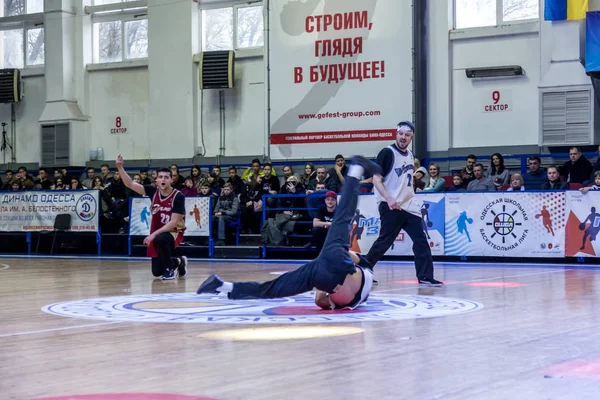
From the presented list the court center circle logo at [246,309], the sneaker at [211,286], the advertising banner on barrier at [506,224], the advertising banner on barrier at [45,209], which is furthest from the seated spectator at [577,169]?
the sneaker at [211,286]

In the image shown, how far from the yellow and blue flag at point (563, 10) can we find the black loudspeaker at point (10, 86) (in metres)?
15.3

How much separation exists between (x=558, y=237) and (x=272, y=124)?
28.8 feet

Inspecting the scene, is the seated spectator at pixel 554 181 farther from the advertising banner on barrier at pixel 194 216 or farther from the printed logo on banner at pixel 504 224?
the advertising banner on barrier at pixel 194 216

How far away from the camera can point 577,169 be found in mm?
16906

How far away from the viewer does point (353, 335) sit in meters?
6.38

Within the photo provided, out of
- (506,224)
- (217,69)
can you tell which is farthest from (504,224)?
(217,69)

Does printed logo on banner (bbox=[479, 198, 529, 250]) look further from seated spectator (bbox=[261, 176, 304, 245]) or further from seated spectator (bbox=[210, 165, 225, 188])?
seated spectator (bbox=[210, 165, 225, 188])

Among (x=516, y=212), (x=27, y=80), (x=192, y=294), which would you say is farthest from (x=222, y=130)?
(x=192, y=294)

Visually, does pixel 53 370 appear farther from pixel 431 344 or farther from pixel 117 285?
pixel 117 285

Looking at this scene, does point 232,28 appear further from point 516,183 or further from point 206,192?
point 516,183

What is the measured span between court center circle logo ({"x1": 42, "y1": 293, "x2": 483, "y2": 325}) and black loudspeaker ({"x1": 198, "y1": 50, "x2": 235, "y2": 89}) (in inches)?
548

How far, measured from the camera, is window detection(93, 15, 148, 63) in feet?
81.9

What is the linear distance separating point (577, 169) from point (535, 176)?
0.78 metres

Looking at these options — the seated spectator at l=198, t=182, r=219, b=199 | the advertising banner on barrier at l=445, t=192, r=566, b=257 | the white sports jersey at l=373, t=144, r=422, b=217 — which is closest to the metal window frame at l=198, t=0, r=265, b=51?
the seated spectator at l=198, t=182, r=219, b=199
